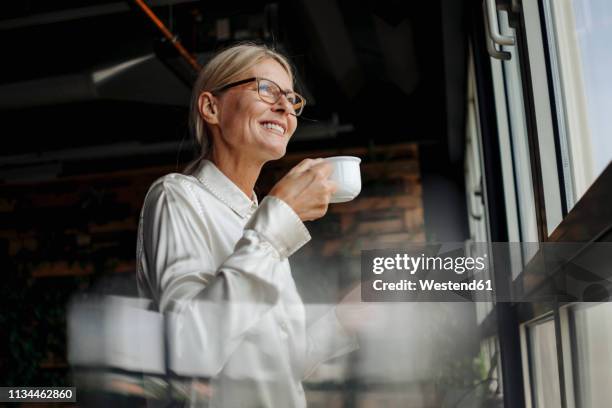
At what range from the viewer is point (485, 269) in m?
0.52

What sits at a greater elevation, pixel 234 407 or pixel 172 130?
pixel 172 130

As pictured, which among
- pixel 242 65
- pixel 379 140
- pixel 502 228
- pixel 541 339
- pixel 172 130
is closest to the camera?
pixel 242 65

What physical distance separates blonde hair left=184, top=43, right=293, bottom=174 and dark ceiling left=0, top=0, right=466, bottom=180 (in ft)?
2.77

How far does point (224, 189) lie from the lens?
52cm

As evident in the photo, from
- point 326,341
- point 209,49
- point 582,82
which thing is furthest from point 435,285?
point 209,49

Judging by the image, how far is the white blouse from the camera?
1.43ft

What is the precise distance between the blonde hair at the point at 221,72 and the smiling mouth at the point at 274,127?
0.05 metres

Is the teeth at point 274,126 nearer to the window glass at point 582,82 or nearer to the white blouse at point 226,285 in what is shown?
the white blouse at point 226,285

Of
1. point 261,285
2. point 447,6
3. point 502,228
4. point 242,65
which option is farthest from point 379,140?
point 261,285

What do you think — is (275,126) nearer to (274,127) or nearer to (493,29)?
(274,127)

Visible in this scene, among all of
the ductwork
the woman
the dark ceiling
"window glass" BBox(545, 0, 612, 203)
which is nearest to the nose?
the woman

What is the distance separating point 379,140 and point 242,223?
3.42 feet

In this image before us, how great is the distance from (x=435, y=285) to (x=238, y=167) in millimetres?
201

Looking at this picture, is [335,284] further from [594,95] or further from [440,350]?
[594,95]
